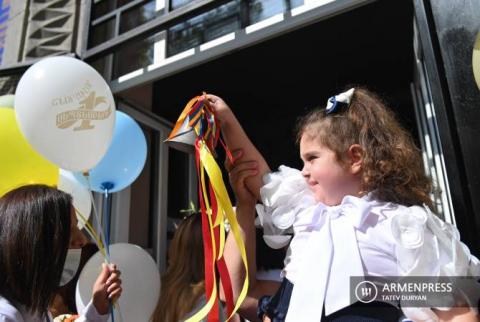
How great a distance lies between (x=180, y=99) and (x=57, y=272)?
295 cm

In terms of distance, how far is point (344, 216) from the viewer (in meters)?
0.95

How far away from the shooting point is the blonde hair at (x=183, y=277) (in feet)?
5.79

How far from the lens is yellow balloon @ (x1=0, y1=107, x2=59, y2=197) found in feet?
5.80

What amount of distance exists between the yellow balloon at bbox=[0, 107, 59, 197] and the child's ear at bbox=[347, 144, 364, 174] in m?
1.49

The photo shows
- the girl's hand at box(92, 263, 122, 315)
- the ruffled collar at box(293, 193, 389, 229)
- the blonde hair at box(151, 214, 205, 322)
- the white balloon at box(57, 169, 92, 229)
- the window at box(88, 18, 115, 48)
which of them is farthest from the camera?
the window at box(88, 18, 115, 48)

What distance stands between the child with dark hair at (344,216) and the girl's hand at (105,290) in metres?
0.58

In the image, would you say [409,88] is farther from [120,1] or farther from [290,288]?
[290,288]

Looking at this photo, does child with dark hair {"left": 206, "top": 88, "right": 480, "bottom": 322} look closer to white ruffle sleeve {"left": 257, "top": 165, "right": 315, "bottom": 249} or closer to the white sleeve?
white ruffle sleeve {"left": 257, "top": 165, "right": 315, "bottom": 249}

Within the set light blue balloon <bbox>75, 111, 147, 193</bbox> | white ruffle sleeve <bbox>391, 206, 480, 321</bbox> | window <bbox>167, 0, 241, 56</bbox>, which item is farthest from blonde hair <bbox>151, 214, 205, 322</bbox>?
window <bbox>167, 0, 241, 56</bbox>

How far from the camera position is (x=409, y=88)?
4082 millimetres

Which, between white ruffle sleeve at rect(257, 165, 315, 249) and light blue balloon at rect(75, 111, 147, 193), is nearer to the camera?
white ruffle sleeve at rect(257, 165, 315, 249)

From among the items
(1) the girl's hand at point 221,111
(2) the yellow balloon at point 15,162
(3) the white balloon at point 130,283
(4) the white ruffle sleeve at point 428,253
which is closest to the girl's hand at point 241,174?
(1) the girl's hand at point 221,111

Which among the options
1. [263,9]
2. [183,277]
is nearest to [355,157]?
[183,277]

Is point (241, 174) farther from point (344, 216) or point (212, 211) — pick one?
point (344, 216)
